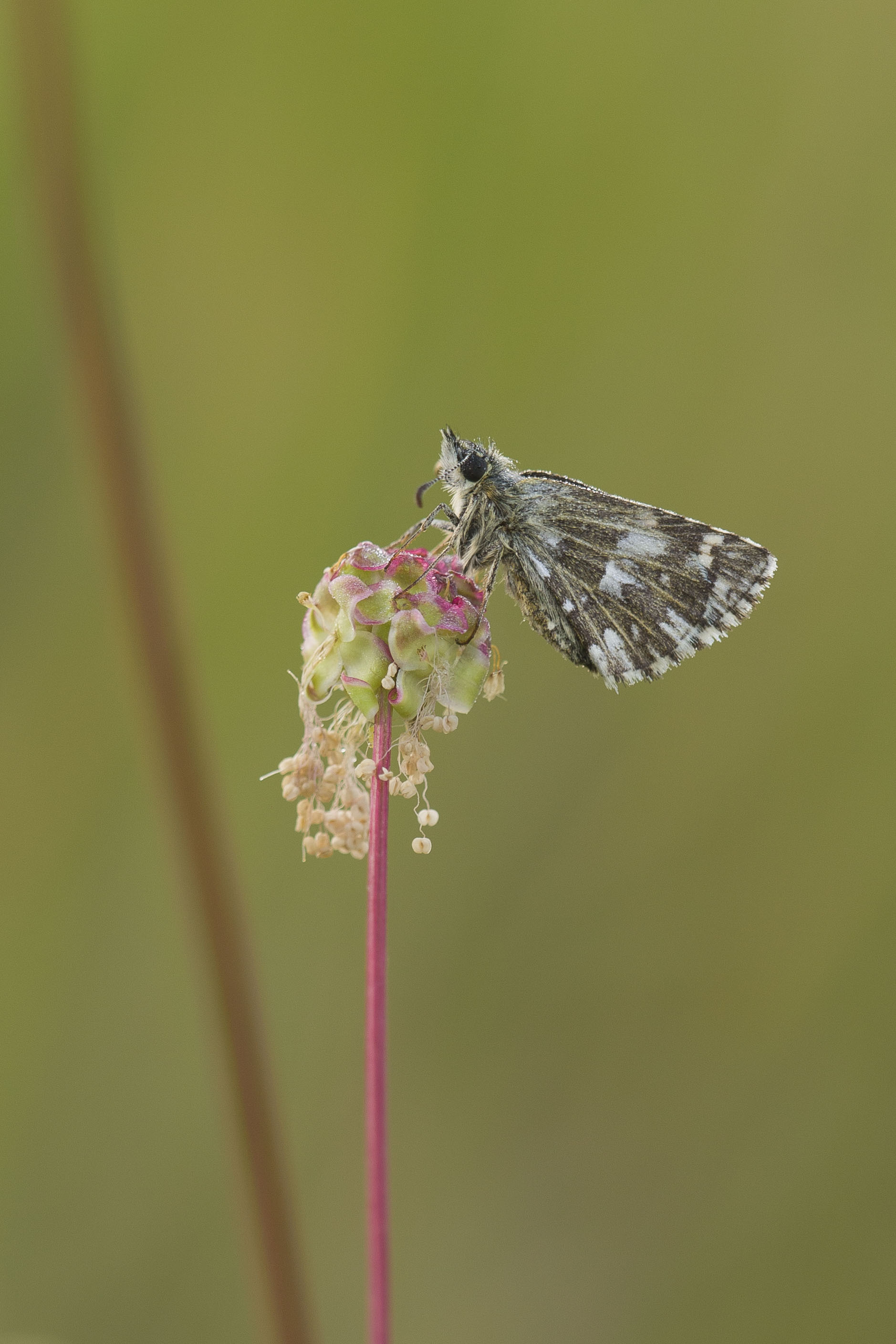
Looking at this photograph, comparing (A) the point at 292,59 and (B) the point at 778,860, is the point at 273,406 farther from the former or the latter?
(B) the point at 778,860

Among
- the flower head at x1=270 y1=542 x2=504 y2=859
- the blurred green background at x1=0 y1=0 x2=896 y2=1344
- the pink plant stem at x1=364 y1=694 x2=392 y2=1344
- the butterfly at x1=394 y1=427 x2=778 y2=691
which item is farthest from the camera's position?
the blurred green background at x1=0 y1=0 x2=896 y2=1344

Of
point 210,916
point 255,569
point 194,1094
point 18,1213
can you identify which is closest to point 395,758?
point 210,916

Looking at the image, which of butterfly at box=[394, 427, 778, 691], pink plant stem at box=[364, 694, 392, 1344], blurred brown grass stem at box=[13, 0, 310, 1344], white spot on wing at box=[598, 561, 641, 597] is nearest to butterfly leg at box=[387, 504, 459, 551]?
butterfly at box=[394, 427, 778, 691]

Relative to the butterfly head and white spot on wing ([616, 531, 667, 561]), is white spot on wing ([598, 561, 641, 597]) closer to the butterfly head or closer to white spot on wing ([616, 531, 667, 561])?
white spot on wing ([616, 531, 667, 561])

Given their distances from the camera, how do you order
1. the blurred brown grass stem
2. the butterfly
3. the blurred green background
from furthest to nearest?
the blurred green background < the butterfly < the blurred brown grass stem

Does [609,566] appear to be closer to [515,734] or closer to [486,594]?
[486,594]

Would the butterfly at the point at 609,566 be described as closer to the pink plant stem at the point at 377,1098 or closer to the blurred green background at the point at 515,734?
the pink plant stem at the point at 377,1098
